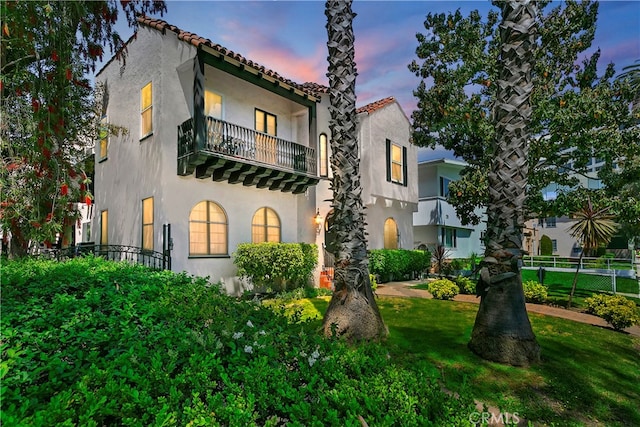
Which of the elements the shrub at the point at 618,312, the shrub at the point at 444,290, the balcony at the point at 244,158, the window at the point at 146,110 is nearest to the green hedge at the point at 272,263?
the balcony at the point at 244,158

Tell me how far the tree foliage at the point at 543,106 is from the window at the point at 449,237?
9.69 m

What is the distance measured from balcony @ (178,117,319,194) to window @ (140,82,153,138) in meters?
1.58

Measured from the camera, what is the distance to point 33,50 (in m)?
7.41

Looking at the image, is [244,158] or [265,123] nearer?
[244,158]

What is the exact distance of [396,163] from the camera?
19.5m

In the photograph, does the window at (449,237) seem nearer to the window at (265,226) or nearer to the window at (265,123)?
the window at (265,226)

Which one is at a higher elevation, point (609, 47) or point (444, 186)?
point (609, 47)

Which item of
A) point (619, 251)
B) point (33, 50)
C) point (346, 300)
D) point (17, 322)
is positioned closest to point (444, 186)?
point (619, 251)

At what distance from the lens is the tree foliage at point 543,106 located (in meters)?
12.4

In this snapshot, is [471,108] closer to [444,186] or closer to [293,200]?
[293,200]

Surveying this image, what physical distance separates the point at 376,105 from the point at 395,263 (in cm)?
876

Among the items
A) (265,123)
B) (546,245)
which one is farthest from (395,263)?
(546,245)

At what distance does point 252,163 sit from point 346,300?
728cm

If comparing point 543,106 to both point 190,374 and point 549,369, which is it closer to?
point 549,369
